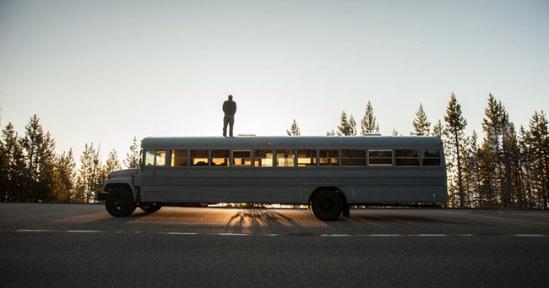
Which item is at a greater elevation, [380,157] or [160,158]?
[380,157]

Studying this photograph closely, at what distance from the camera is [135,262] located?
4.68 metres

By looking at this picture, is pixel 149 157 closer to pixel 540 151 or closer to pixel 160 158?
pixel 160 158

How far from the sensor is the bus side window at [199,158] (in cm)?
1097

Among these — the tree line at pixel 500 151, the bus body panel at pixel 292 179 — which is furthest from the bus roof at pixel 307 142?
the tree line at pixel 500 151

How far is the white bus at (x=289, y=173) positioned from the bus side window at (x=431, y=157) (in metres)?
0.03

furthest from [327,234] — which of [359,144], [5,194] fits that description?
[5,194]

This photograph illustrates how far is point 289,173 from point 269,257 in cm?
569

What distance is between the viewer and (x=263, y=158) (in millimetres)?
10820

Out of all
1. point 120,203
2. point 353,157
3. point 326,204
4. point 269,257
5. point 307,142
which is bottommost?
point 269,257

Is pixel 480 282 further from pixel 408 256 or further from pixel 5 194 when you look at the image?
pixel 5 194

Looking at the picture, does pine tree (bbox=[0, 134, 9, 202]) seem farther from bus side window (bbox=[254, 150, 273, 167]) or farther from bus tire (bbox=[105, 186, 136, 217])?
bus side window (bbox=[254, 150, 273, 167])

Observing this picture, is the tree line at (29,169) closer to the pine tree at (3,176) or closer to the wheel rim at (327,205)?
the pine tree at (3,176)

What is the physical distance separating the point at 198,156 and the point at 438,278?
348 inches

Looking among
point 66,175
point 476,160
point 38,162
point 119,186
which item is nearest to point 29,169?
point 38,162
